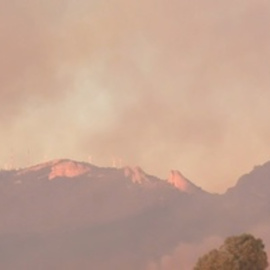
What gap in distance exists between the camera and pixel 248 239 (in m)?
150

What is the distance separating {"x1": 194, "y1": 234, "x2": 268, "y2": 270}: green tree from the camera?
147000 mm

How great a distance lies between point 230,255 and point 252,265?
4391 mm

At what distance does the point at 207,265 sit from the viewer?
152 m

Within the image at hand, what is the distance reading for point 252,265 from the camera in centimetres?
14750

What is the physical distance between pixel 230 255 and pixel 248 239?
506 cm

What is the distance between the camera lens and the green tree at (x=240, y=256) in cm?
14700

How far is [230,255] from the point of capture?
148 metres

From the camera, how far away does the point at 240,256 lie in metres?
147

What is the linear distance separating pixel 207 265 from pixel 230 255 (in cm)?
607

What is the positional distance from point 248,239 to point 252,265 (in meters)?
5.09

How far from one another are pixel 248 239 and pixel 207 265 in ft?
30.1
